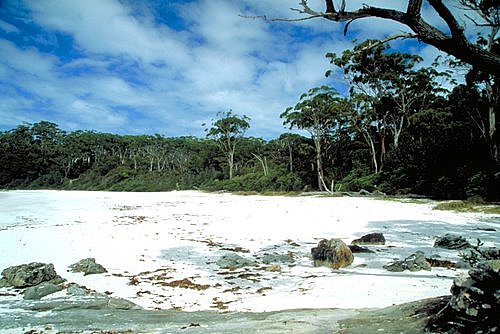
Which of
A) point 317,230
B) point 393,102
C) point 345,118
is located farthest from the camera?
point 345,118

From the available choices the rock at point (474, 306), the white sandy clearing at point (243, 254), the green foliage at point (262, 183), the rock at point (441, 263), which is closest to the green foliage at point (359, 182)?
the green foliage at point (262, 183)

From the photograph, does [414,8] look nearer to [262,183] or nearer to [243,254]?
[243,254]

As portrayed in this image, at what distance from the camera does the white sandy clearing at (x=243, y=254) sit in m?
5.46

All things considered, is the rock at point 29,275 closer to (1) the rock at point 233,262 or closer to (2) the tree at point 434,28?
(1) the rock at point 233,262

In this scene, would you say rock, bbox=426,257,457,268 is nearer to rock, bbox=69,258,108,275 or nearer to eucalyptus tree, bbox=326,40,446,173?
rock, bbox=69,258,108,275

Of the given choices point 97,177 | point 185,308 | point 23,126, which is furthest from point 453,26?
point 23,126

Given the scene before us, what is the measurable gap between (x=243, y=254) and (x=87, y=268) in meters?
3.60

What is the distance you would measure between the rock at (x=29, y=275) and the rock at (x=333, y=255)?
513 centimetres

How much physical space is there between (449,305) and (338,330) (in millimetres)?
972

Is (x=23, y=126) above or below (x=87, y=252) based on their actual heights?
above

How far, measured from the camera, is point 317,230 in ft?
→ 38.3

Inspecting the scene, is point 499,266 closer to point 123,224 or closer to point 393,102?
point 123,224

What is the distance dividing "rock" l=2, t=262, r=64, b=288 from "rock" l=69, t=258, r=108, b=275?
528mm

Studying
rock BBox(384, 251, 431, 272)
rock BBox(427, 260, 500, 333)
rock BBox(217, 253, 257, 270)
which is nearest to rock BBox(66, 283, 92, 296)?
rock BBox(217, 253, 257, 270)
